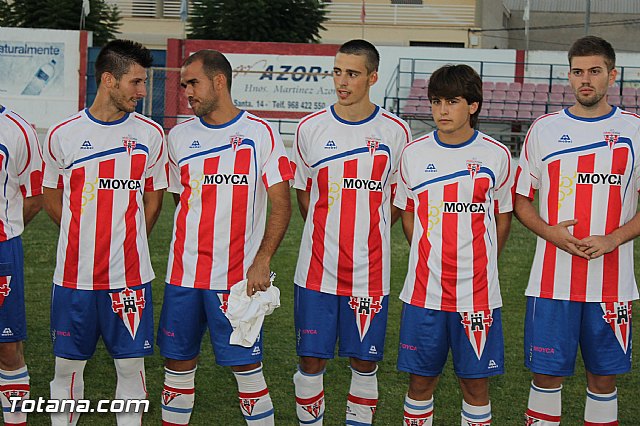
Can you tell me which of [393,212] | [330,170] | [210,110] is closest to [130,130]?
[210,110]

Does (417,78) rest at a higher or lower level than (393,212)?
higher

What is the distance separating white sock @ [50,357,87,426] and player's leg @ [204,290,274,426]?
717 millimetres

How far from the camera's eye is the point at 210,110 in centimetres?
475

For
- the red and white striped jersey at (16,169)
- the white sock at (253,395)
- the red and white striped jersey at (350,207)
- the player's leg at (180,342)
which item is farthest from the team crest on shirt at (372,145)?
the red and white striped jersey at (16,169)

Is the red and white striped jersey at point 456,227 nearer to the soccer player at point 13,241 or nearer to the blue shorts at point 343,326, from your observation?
the blue shorts at point 343,326

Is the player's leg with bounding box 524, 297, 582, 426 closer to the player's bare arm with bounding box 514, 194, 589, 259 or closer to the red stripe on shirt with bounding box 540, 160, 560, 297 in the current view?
the red stripe on shirt with bounding box 540, 160, 560, 297

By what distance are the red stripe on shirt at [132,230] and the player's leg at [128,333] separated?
0.07m

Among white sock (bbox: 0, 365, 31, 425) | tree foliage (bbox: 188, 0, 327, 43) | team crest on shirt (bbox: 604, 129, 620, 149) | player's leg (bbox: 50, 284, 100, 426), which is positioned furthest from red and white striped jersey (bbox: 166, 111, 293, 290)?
tree foliage (bbox: 188, 0, 327, 43)

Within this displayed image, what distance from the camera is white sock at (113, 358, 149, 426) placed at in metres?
4.78

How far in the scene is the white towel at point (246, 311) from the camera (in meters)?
4.54

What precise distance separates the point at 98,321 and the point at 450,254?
175 cm

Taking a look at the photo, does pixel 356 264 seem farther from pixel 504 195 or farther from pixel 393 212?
pixel 504 195

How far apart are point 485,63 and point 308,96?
15.3 feet

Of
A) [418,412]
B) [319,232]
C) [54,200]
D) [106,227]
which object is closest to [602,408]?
[418,412]
